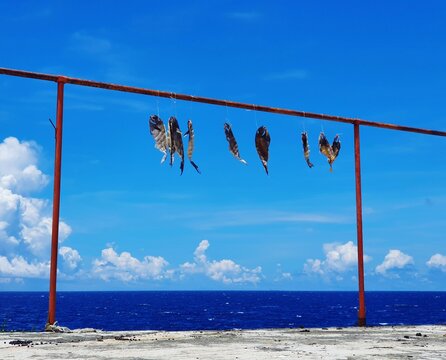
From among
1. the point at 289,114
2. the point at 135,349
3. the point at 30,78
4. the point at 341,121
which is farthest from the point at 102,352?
the point at 341,121

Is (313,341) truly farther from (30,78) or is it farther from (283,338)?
(30,78)

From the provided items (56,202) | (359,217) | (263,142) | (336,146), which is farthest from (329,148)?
(56,202)

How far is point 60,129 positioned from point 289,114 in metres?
5.68

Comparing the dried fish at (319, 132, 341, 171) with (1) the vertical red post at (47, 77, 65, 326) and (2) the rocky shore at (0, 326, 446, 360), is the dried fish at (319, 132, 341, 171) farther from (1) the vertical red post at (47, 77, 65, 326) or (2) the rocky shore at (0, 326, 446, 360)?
(1) the vertical red post at (47, 77, 65, 326)

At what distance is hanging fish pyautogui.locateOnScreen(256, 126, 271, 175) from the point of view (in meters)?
15.9

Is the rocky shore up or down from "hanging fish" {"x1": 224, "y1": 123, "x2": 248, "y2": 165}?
down

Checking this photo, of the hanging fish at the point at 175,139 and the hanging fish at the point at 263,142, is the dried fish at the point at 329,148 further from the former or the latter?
the hanging fish at the point at 175,139

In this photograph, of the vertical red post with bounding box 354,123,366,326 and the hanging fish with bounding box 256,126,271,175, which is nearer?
the hanging fish with bounding box 256,126,271,175

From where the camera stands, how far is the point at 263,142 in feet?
52.3

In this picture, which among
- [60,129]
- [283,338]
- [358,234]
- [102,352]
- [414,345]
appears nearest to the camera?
[102,352]

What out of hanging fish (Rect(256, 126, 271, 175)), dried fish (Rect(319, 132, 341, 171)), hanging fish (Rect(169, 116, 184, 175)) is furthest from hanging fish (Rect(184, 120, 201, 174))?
dried fish (Rect(319, 132, 341, 171))

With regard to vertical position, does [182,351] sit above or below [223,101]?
below

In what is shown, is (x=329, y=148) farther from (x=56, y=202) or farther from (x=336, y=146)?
(x=56, y=202)

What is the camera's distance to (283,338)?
41.8 ft
